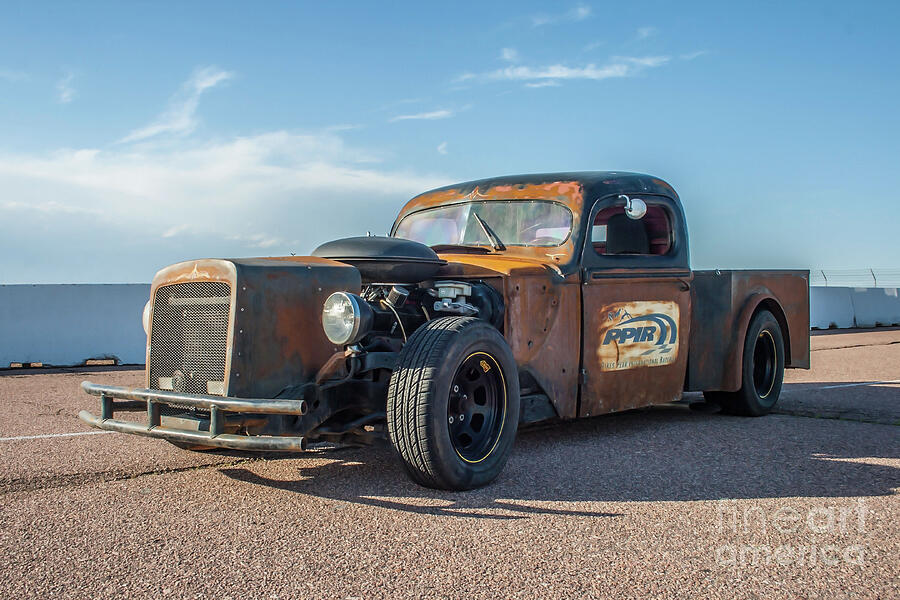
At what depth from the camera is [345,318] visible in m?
4.32

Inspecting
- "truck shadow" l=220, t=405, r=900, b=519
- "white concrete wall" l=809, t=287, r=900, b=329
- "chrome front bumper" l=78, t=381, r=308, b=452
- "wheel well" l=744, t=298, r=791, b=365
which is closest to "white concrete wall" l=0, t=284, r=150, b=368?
"truck shadow" l=220, t=405, r=900, b=519

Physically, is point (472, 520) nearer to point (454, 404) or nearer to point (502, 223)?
point (454, 404)

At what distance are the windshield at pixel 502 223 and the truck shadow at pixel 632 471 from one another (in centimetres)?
142

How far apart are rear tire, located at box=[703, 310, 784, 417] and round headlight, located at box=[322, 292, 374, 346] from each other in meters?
3.96

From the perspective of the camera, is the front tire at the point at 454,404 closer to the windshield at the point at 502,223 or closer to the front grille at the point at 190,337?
the front grille at the point at 190,337

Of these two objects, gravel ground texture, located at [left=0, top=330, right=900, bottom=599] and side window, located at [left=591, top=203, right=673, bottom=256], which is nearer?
gravel ground texture, located at [left=0, top=330, right=900, bottom=599]

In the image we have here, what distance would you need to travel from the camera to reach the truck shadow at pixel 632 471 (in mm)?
4246

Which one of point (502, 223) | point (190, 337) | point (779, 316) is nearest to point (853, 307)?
point (779, 316)

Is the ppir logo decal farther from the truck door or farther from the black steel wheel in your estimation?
the black steel wheel

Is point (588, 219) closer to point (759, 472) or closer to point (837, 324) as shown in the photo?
point (759, 472)

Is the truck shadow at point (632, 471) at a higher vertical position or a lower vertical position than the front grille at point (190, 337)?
lower

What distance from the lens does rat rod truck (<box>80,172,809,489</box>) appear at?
4273mm

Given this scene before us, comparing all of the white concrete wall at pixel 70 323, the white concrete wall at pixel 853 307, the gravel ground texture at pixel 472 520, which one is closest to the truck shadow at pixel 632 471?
the gravel ground texture at pixel 472 520

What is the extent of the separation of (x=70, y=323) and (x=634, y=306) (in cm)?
919
